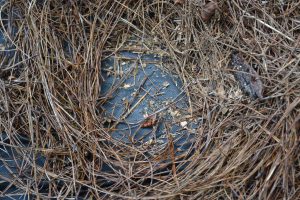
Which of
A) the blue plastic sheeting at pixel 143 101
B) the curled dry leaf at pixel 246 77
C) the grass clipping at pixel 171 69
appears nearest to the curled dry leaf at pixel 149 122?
the blue plastic sheeting at pixel 143 101

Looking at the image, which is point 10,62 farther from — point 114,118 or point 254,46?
point 254,46

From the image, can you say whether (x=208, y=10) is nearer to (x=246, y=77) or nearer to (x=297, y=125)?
(x=246, y=77)

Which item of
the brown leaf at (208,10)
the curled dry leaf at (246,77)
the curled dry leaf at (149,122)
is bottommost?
the curled dry leaf at (149,122)

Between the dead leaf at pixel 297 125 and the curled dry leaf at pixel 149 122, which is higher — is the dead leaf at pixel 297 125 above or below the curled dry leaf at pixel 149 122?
above

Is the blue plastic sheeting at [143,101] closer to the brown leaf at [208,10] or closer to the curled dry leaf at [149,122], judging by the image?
the curled dry leaf at [149,122]

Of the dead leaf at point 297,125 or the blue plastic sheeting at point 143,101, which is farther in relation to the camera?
the blue plastic sheeting at point 143,101

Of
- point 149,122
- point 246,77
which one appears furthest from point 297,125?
point 149,122
